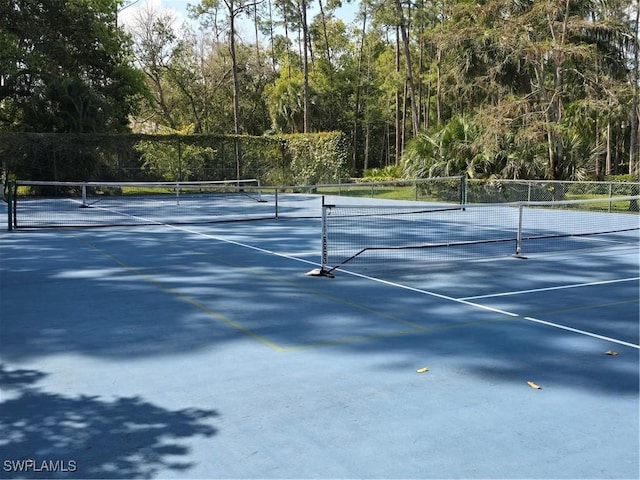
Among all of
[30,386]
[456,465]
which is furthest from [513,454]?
[30,386]

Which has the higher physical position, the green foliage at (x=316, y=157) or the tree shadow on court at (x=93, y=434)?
the green foliage at (x=316, y=157)

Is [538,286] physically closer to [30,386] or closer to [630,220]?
[30,386]

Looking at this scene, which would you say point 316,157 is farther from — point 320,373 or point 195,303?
point 320,373

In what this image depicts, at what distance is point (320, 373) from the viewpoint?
219 inches

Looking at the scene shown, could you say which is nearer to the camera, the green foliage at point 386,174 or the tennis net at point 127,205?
the tennis net at point 127,205

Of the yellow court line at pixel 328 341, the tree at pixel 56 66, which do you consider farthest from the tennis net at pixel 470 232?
the tree at pixel 56 66

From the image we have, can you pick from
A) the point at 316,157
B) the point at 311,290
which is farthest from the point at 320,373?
the point at 316,157

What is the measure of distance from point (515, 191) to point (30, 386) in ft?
70.6

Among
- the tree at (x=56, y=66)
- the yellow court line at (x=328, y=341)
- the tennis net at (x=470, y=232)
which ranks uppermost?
the tree at (x=56, y=66)

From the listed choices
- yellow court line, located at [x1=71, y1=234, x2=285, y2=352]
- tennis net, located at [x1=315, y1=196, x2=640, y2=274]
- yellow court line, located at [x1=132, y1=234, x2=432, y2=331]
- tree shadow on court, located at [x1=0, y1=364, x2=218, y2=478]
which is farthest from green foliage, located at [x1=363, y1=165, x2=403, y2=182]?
tree shadow on court, located at [x1=0, y1=364, x2=218, y2=478]

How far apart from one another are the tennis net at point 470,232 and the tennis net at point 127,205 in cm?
458

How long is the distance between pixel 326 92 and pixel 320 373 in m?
52.2

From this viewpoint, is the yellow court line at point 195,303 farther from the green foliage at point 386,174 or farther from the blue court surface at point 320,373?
the green foliage at point 386,174

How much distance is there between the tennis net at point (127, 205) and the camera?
64.0ft
